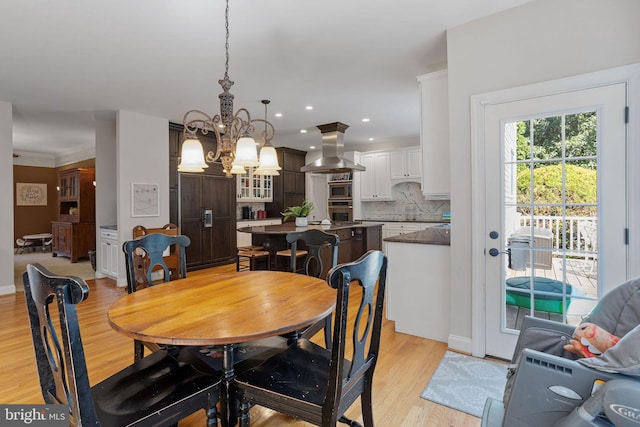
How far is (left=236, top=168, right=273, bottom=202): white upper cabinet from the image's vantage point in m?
7.30

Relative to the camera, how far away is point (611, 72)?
2016 mm

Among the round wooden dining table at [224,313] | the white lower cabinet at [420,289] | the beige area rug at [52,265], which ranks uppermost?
the round wooden dining table at [224,313]

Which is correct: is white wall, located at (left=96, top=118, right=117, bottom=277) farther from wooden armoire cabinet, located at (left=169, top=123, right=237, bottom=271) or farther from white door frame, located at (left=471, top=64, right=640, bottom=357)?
white door frame, located at (left=471, top=64, right=640, bottom=357)

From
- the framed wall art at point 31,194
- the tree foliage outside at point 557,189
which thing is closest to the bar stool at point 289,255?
the tree foliage outside at point 557,189

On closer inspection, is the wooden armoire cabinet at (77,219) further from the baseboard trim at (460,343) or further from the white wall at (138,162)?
the baseboard trim at (460,343)

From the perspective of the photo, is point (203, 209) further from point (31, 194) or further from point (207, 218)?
point (31, 194)

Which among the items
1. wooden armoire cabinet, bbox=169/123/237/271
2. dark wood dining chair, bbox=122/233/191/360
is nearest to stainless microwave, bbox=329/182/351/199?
wooden armoire cabinet, bbox=169/123/237/271

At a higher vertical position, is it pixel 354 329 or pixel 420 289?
pixel 354 329

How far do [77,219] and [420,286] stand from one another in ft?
25.8

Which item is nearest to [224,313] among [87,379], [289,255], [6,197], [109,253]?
[87,379]

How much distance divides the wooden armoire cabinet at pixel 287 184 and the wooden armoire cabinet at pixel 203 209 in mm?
1364

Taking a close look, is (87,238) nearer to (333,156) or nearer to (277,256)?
(277,256)

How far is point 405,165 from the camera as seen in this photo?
692 centimetres

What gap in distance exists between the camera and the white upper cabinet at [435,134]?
288 cm
